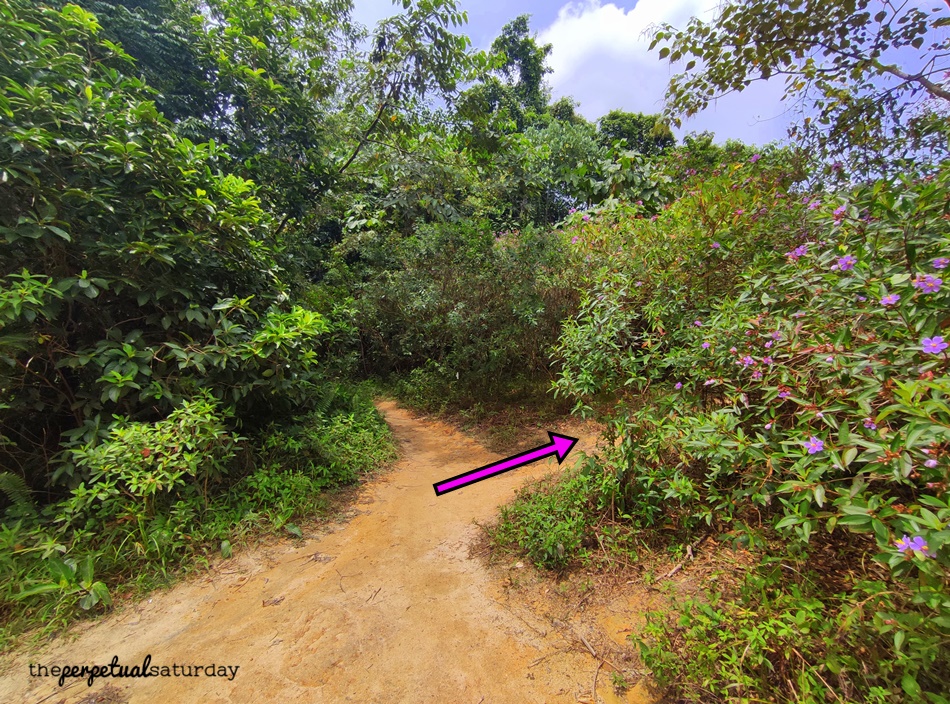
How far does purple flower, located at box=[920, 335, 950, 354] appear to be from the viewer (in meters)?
1.28

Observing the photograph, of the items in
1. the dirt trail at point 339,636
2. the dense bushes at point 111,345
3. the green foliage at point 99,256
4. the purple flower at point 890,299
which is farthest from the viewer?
the green foliage at point 99,256

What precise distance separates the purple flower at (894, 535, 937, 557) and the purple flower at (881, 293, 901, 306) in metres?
0.83

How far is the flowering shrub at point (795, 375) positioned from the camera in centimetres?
133

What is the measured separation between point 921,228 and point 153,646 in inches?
167

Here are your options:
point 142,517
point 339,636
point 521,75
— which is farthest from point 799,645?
point 521,75

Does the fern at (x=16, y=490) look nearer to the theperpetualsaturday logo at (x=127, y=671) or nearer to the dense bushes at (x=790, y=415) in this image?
the theperpetualsaturday logo at (x=127, y=671)

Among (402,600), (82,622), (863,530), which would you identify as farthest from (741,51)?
(82,622)

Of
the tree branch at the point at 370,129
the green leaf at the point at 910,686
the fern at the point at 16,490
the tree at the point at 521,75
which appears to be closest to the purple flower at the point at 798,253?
the green leaf at the point at 910,686

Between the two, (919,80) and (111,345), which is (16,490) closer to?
(111,345)

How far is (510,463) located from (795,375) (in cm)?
336

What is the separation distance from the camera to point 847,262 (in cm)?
176

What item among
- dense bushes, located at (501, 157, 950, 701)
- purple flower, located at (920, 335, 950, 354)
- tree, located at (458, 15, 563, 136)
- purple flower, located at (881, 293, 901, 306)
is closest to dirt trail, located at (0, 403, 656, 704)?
dense bushes, located at (501, 157, 950, 701)

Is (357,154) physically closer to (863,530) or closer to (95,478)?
(95,478)

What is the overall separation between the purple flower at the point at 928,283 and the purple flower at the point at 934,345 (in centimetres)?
20
